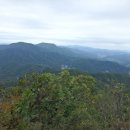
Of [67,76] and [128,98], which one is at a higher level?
[67,76]

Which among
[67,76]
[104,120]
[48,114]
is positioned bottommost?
A: [104,120]

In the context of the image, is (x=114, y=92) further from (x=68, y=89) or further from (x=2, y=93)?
(x=2, y=93)

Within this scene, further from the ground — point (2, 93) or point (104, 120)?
point (2, 93)

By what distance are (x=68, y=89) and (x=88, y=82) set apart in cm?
736

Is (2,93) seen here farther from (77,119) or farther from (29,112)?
(77,119)

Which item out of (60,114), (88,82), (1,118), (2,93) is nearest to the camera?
(1,118)

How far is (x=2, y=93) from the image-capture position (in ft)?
131

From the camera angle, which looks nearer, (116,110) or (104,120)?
(104,120)

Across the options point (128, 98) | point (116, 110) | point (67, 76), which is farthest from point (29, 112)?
point (128, 98)

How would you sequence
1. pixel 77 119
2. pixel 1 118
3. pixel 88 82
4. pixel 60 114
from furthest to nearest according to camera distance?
pixel 88 82 → pixel 77 119 → pixel 60 114 → pixel 1 118

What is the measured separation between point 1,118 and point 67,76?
45.6ft

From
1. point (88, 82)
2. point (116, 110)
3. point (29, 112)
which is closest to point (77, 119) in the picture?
point (29, 112)

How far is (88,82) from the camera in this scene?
4509 cm

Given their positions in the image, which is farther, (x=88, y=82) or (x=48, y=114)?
(x=88, y=82)
